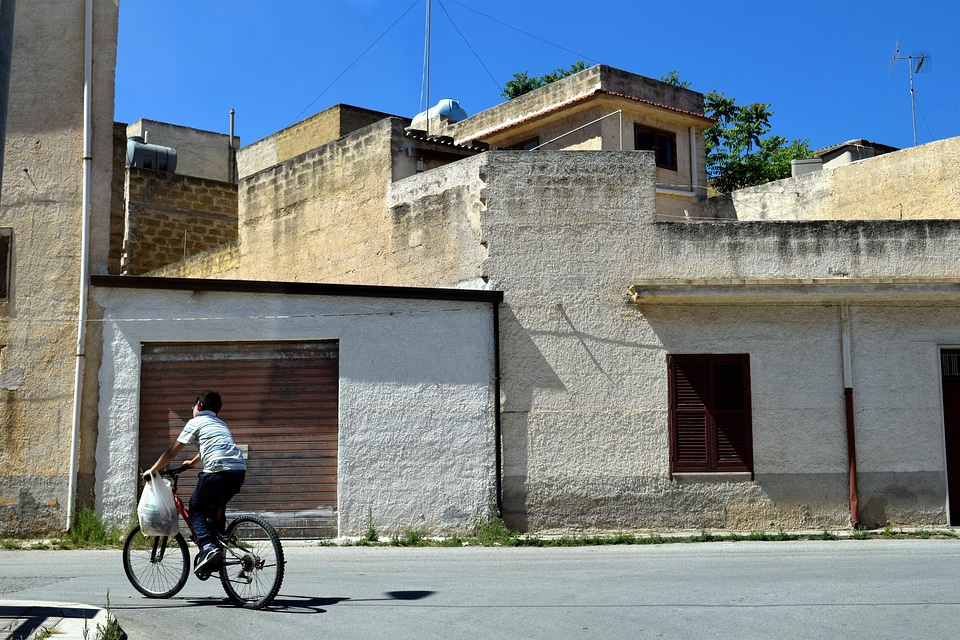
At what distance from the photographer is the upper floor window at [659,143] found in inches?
1017

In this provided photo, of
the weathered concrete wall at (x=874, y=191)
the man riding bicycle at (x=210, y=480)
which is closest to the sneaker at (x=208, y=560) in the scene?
the man riding bicycle at (x=210, y=480)

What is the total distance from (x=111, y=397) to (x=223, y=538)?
638cm

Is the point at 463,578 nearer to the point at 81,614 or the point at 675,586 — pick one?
the point at 675,586

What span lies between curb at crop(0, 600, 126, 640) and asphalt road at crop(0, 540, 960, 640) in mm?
265

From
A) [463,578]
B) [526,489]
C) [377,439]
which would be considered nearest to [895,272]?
[526,489]

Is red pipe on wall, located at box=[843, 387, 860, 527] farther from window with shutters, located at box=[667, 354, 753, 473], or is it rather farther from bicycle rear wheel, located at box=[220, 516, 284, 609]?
bicycle rear wheel, located at box=[220, 516, 284, 609]

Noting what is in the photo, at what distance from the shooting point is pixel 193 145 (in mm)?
30188

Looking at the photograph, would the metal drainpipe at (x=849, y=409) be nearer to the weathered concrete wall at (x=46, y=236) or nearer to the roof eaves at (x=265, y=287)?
the roof eaves at (x=265, y=287)

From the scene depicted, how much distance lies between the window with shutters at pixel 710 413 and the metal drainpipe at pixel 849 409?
1305 mm

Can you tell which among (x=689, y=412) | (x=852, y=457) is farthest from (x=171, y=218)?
(x=852, y=457)

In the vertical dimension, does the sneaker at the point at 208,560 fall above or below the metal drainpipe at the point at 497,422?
below

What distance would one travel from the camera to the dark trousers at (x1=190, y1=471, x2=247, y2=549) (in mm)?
7891

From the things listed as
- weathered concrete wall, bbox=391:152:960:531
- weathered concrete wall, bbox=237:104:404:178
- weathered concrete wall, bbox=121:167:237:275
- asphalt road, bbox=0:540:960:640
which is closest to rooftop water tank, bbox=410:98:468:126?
weathered concrete wall, bbox=237:104:404:178

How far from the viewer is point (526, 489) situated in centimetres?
1391
